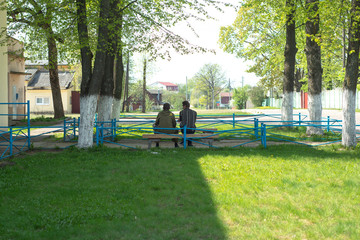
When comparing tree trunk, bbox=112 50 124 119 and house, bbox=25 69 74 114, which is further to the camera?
house, bbox=25 69 74 114

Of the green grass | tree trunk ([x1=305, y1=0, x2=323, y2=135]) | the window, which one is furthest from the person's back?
the window

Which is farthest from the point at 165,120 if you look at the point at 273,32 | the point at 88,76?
the point at 273,32

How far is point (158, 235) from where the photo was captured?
4.59m

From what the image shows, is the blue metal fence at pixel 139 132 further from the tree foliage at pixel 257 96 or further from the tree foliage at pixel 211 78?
the tree foliage at pixel 211 78

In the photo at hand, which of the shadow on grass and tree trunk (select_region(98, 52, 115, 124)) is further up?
tree trunk (select_region(98, 52, 115, 124))

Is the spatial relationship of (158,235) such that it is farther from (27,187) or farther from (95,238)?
(27,187)

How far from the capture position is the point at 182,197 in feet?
20.4

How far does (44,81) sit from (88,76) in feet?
109

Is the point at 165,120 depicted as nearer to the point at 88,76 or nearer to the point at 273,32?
the point at 88,76

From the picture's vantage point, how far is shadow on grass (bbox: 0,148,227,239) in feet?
15.5

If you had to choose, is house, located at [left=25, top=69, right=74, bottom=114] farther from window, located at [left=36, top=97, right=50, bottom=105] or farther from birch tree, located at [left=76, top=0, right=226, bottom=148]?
birch tree, located at [left=76, top=0, right=226, bottom=148]

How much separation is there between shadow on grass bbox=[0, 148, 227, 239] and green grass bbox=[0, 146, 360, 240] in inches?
0.6

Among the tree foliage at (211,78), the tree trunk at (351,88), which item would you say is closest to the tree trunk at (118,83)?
the tree trunk at (351,88)

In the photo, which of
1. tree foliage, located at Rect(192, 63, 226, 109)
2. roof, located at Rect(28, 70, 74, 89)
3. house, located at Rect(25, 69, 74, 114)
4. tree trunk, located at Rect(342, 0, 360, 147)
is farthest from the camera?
tree foliage, located at Rect(192, 63, 226, 109)
